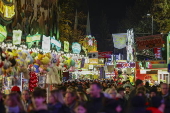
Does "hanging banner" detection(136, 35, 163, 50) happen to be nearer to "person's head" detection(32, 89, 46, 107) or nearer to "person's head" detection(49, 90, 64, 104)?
"person's head" detection(49, 90, 64, 104)

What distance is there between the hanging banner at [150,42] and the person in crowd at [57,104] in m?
18.3

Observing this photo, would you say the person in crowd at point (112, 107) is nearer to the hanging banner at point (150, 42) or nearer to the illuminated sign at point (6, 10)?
the illuminated sign at point (6, 10)

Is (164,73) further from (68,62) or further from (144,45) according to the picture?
(68,62)

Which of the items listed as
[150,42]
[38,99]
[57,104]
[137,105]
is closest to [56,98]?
[57,104]

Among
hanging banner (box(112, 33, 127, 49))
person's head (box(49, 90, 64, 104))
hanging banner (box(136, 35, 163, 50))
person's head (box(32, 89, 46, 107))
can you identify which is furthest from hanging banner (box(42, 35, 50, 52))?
hanging banner (box(112, 33, 127, 49))

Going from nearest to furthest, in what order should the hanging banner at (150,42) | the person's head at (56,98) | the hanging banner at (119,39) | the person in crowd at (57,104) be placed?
1. the person in crowd at (57,104)
2. the person's head at (56,98)
3. the hanging banner at (150,42)
4. the hanging banner at (119,39)

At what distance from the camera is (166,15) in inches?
1395

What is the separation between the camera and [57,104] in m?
7.23

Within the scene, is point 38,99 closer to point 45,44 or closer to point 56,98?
point 56,98

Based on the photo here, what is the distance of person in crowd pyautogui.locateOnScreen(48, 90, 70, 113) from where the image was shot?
7.13 meters

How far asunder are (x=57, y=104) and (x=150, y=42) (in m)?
18.9

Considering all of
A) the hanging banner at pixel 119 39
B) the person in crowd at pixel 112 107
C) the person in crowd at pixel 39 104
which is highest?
the hanging banner at pixel 119 39

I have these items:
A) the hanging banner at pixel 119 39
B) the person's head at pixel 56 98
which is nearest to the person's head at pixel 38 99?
the person's head at pixel 56 98

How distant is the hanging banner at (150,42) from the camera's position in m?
24.9
